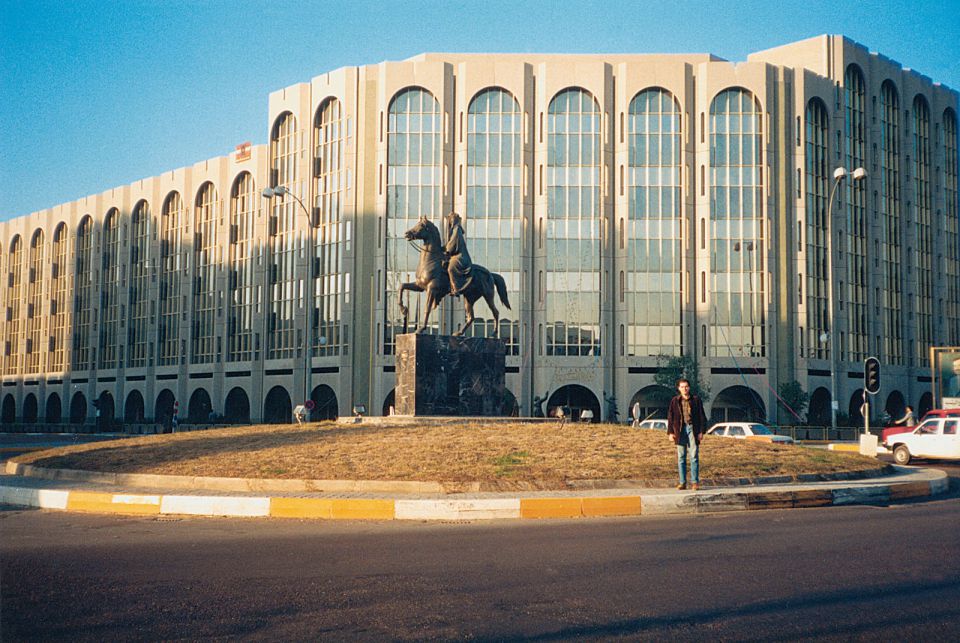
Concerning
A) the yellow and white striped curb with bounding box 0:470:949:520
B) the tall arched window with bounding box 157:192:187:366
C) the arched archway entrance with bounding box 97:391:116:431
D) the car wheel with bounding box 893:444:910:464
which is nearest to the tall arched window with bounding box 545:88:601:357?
the tall arched window with bounding box 157:192:187:366

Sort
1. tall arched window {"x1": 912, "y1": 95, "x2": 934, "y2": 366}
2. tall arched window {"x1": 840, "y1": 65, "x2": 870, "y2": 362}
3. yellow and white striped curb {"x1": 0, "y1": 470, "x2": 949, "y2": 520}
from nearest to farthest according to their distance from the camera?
yellow and white striped curb {"x1": 0, "y1": 470, "x2": 949, "y2": 520}, tall arched window {"x1": 840, "y1": 65, "x2": 870, "y2": 362}, tall arched window {"x1": 912, "y1": 95, "x2": 934, "y2": 366}

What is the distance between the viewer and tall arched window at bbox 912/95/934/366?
7094cm

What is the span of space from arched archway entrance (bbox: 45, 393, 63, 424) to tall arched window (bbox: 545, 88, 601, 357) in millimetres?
52388

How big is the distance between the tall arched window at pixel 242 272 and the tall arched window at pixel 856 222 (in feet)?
144

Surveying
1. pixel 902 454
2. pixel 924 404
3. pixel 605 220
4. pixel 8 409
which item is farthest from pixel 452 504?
pixel 8 409

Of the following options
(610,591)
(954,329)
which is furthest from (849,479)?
(954,329)

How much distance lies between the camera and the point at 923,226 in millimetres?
72125

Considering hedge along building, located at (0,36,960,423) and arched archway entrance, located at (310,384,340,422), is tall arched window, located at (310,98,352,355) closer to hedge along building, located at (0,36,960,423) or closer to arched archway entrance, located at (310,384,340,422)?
hedge along building, located at (0,36,960,423)

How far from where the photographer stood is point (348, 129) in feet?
210

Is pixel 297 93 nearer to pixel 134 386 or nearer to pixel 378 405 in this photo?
pixel 378 405

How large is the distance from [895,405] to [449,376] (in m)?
55.5

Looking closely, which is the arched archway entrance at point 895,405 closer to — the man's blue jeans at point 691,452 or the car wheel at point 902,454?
the car wheel at point 902,454

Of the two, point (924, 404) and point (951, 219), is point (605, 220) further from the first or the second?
point (951, 219)

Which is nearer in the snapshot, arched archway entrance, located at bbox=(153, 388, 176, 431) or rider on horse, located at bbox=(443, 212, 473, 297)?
rider on horse, located at bbox=(443, 212, 473, 297)
